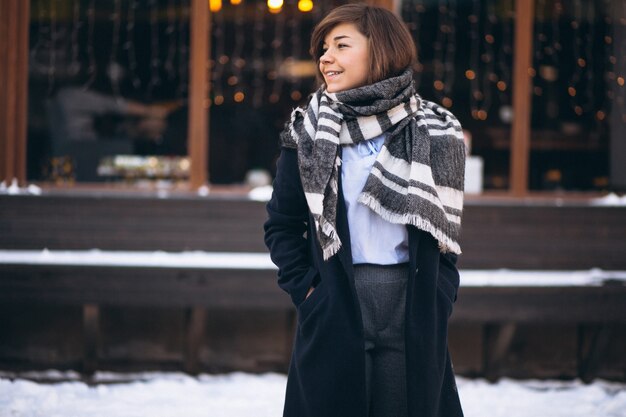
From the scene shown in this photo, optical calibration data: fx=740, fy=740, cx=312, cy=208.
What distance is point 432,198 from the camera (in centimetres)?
266

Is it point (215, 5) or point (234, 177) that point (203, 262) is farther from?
point (215, 5)

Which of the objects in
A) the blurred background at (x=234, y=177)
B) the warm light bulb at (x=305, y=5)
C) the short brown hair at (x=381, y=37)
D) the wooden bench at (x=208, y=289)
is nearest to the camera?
the short brown hair at (x=381, y=37)

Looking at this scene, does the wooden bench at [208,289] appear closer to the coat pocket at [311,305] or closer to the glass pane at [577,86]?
the glass pane at [577,86]

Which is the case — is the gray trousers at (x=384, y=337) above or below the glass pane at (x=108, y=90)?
below

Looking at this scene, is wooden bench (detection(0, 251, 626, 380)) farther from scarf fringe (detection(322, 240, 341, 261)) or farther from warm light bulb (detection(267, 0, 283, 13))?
scarf fringe (detection(322, 240, 341, 261))

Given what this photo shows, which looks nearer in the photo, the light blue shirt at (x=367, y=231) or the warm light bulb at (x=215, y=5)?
the light blue shirt at (x=367, y=231)

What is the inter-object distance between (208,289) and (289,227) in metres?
3.17

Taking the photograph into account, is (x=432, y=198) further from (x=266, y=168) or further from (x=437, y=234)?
(x=266, y=168)

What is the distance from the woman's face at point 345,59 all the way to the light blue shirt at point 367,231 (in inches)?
9.7

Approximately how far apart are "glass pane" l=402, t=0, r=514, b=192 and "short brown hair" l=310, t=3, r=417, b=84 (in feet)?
12.6

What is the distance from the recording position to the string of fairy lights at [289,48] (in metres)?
6.35

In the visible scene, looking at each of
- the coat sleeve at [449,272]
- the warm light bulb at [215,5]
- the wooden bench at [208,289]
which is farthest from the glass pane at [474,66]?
the coat sleeve at [449,272]

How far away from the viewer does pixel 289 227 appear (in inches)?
111

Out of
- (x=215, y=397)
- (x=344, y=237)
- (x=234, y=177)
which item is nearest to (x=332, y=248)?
(x=344, y=237)
